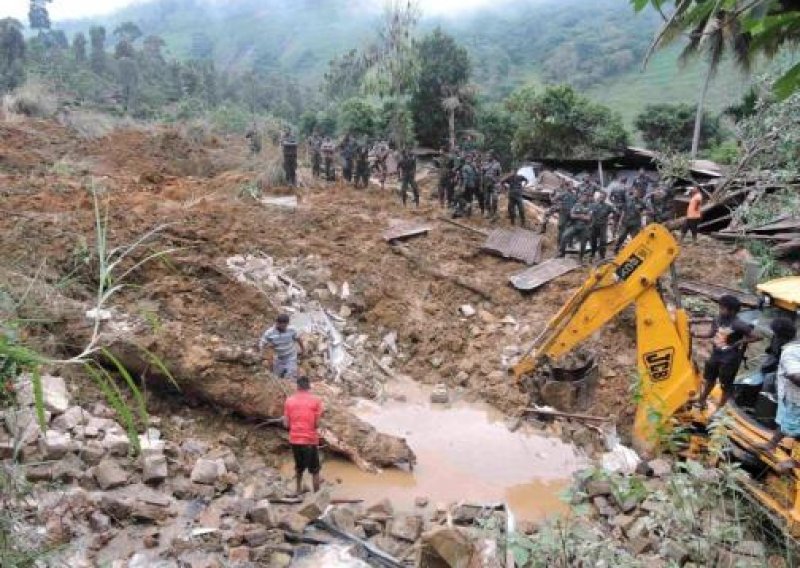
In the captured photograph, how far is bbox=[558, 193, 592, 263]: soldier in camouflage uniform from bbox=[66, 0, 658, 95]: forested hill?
19327 mm

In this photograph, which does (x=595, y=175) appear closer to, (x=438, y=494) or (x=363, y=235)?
(x=363, y=235)

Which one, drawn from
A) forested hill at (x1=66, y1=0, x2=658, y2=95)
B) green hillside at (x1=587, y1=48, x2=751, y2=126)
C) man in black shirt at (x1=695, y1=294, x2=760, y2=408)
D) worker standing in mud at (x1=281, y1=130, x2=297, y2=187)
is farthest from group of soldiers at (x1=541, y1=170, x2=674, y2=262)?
green hillside at (x1=587, y1=48, x2=751, y2=126)

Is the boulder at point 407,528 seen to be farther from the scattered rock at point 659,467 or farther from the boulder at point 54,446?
the boulder at point 54,446

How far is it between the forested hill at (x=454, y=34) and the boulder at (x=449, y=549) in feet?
90.7

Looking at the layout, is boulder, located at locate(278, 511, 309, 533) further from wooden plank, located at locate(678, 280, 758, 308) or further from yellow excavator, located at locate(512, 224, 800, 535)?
wooden plank, located at locate(678, 280, 758, 308)

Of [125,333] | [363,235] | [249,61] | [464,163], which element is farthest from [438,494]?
[249,61]

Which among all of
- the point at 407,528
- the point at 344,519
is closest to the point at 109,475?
the point at 344,519

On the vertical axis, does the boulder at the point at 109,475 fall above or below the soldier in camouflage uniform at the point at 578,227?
below

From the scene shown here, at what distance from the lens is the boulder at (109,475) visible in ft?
19.8

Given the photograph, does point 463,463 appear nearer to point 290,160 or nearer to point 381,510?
point 381,510

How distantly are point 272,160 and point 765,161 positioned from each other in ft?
38.6

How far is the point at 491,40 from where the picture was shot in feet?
322

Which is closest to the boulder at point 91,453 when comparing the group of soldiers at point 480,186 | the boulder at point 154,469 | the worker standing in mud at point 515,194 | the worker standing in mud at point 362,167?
the boulder at point 154,469

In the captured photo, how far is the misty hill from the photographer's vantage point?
63938 mm
